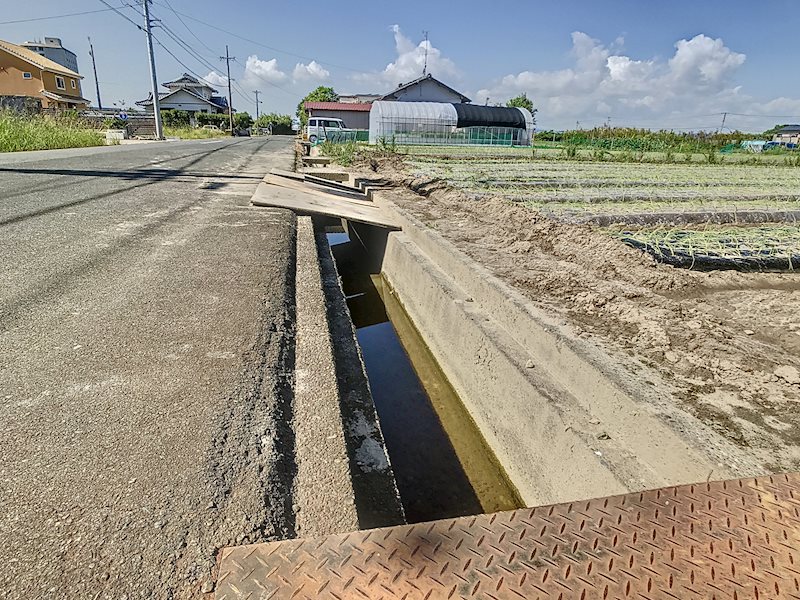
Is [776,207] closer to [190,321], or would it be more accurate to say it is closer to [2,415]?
[190,321]

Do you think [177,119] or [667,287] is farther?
[177,119]

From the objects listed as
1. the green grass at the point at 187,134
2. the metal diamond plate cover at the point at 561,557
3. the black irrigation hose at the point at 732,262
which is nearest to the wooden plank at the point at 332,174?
the black irrigation hose at the point at 732,262

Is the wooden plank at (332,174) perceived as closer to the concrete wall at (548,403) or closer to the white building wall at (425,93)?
the concrete wall at (548,403)

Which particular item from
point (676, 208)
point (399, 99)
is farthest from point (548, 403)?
point (399, 99)

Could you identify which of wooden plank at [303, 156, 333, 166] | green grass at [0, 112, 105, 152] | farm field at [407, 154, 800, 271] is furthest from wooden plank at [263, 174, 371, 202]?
green grass at [0, 112, 105, 152]

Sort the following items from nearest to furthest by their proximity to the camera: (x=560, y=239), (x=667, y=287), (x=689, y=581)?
(x=689, y=581)
(x=667, y=287)
(x=560, y=239)

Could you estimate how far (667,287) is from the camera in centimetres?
393

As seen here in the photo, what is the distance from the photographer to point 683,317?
10.3ft

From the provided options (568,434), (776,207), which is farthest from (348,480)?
(776,207)

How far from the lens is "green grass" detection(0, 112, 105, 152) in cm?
1359

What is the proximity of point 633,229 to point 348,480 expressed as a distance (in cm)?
574

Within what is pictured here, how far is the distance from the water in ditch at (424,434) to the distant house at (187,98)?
61.3 meters

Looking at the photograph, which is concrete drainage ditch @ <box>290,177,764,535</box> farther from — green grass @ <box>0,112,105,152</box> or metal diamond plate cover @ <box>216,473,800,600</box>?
green grass @ <box>0,112,105,152</box>

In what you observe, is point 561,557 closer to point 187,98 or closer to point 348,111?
point 348,111
